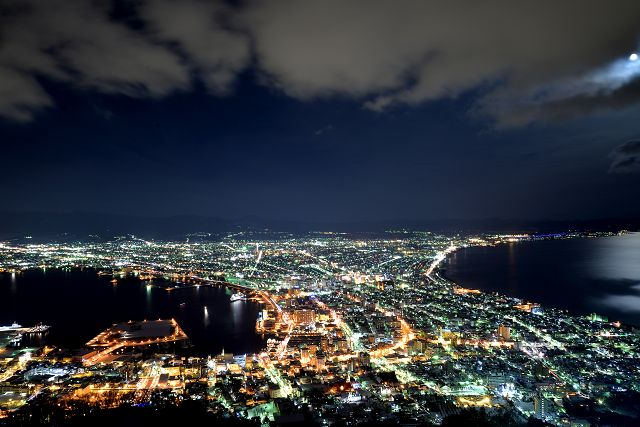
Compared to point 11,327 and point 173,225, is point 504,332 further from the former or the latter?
point 173,225

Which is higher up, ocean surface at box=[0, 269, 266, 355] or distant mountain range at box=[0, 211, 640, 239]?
distant mountain range at box=[0, 211, 640, 239]

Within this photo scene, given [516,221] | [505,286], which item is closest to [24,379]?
[505,286]

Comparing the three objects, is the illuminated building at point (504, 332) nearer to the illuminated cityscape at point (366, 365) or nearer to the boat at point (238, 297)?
the illuminated cityscape at point (366, 365)

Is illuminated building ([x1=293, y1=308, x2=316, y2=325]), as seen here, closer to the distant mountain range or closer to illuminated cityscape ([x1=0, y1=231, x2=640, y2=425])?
illuminated cityscape ([x1=0, y1=231, x2=640, y2=425])

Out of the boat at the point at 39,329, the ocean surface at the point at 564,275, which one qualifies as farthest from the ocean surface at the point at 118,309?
the ocean surface at the point at 564,275

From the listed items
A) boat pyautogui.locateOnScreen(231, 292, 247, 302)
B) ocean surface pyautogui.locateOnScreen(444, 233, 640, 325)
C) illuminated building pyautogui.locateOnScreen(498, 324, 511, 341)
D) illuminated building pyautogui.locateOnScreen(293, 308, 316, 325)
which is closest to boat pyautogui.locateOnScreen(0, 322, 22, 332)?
boat pyautogui.locateOnScreen(231, 292, 247, 302)

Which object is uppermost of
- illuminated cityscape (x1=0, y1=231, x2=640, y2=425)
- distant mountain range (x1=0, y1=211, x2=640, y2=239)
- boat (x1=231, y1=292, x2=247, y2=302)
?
distant mountain range (x1=0, y1=211, x2=640, y2=239)

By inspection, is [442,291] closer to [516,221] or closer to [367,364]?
[367,364]
